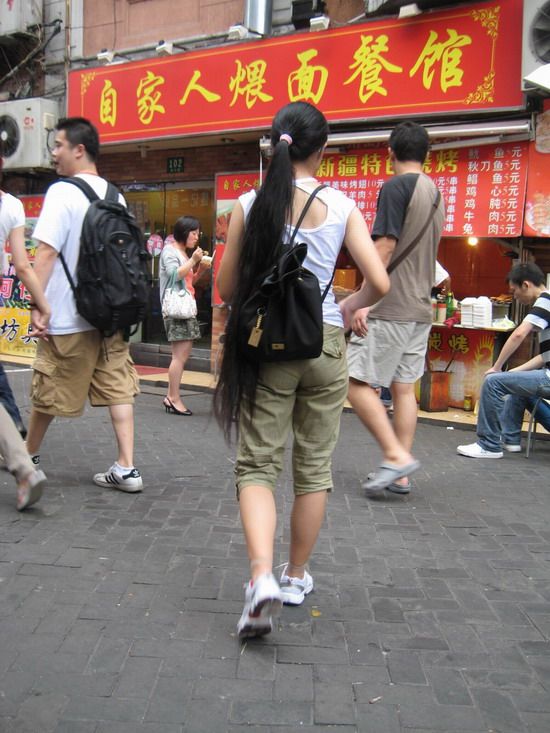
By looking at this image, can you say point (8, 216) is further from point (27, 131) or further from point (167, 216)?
point (27, 131)

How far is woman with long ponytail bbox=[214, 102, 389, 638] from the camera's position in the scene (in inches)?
102

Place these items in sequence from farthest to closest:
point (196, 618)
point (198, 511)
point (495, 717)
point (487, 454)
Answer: point (487, 454) → point (198, 511) → point (196, 618) → point (495, 717)

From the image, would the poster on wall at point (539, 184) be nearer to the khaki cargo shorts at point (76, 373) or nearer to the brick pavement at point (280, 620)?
the brick pavement at point (280, 620)

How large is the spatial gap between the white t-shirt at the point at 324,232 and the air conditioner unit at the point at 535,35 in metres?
4.90

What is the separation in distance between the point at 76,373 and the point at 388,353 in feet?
6.11

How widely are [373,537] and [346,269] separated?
5.62 meters

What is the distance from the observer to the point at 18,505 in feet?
13.0

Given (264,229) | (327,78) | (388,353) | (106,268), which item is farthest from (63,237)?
(327,78)

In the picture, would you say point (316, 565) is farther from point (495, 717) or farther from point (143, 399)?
point (143, 399)

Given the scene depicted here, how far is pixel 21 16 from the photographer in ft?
37.6

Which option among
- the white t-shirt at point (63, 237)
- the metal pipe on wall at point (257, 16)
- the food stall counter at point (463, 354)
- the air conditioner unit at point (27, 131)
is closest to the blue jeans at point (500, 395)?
the food stall counter at point (463, 354)

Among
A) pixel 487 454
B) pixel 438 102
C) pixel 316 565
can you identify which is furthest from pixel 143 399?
pixel 316 565

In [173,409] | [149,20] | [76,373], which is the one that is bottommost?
[173,409]

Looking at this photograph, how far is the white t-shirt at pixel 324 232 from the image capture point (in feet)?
8.83
